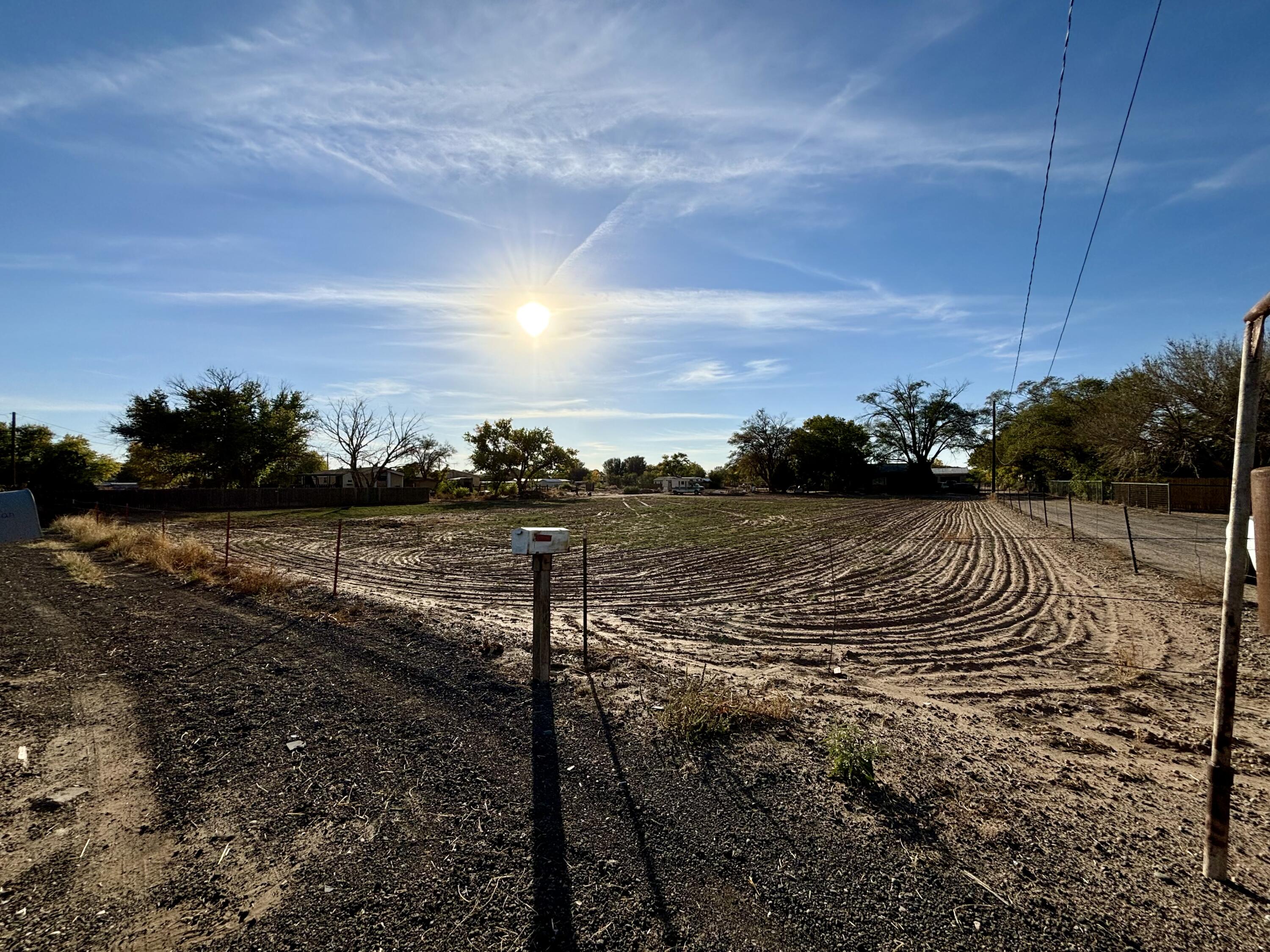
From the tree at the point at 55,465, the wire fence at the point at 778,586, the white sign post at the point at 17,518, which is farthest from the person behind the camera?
Result: the tree at the point at 55,465

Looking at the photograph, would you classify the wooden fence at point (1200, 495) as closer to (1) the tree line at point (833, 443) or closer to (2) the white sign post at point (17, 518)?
(1) the tree line at point (833, 443)

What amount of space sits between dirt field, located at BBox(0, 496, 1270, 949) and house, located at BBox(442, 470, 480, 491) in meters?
57.0

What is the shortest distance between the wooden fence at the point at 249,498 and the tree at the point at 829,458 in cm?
4547

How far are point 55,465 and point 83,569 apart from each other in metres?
36.4

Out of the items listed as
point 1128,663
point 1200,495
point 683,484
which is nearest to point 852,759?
point 1128,663

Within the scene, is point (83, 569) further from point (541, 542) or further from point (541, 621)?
point (541, 542)

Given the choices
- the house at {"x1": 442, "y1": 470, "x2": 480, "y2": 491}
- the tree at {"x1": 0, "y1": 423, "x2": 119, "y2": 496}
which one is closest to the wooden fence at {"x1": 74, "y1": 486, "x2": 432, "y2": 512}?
the tree at {"x1": 0, "y1": 423, "x2": 119, "y2": 496}

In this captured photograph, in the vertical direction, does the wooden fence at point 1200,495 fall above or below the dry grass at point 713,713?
above

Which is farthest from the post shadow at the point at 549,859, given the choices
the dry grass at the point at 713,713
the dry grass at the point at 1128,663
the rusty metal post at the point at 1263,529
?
the dry grass at the point at 1128,663

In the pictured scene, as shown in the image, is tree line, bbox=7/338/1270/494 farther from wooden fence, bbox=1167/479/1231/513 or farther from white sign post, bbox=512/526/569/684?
white sign post, bbox=512/526/569/684

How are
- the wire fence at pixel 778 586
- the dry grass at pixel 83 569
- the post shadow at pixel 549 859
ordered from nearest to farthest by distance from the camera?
the post shadow at pixel 549 859 → the wire fence at pixel 778 586 → the dry grass at pixel 83 569

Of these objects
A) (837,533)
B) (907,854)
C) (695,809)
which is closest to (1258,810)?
(907,854)

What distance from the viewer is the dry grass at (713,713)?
4707mm

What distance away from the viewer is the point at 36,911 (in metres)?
2.70
